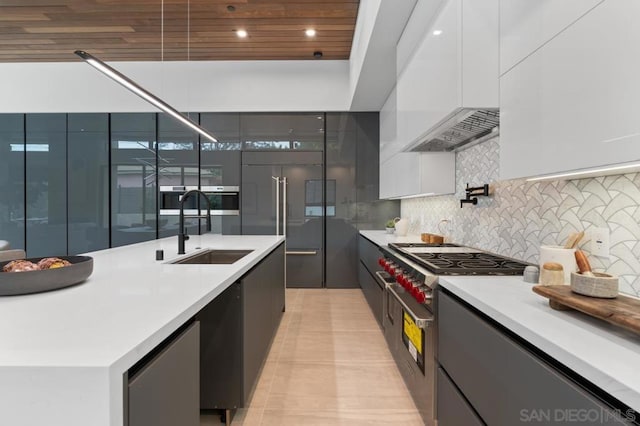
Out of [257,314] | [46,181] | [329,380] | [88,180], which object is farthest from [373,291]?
[46,181]

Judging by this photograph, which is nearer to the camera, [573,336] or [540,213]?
[573,336]

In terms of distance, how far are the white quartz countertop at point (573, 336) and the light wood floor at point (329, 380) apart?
1062mm

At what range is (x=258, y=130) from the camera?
4.38 meters

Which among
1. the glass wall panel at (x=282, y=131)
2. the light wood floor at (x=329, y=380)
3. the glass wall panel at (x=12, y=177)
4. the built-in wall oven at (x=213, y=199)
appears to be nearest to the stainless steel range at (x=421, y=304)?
the light wood floor at (x=329, y=380)

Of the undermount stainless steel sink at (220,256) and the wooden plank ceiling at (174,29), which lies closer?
the undermount stainless steel sink at (220,256)

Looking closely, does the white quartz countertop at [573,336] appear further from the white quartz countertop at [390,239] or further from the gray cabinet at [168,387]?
the white quartz countertop at [390,239]

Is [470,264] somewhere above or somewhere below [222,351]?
above

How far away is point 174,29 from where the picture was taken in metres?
3.51

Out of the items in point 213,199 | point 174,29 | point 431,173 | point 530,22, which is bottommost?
point 213,199

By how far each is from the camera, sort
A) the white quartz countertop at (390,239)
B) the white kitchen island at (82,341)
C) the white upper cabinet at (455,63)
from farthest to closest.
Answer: the white quartz countertop at (390,239) < the white upper cabinet at (455,63) < the white kitchen island at (82,341)

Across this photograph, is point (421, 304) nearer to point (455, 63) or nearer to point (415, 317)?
point (415, 317)

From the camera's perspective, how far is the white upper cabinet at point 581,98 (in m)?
0.82

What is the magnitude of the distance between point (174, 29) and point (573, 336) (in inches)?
169

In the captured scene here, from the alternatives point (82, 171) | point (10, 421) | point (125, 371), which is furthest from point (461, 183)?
point (82, 171)
